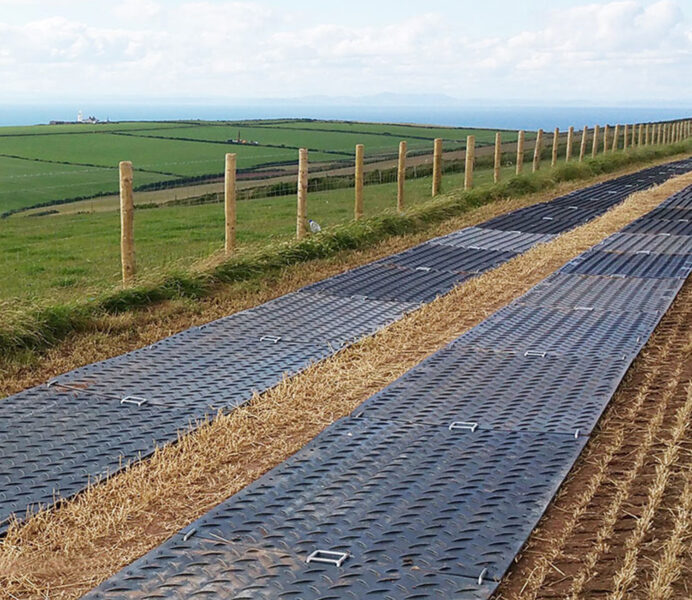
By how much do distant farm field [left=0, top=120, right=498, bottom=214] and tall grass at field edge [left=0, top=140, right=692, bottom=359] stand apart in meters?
8.89

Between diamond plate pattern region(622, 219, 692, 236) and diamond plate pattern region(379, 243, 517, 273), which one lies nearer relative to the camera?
diamond plate pattern region(379, 243, 517, 273)

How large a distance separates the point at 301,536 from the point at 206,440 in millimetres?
1314

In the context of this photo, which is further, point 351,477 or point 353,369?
point 353,369

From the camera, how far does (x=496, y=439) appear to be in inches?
223

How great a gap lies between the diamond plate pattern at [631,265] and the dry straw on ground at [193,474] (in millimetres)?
3079

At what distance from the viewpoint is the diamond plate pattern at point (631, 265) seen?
36.2ft

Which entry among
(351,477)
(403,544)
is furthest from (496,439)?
(403,544)

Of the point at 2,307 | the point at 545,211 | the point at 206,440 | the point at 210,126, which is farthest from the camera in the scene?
the point at 210,126

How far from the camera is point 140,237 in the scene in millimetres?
17016

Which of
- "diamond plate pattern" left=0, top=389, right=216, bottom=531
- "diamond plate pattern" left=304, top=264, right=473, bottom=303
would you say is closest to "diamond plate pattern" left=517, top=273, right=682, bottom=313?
"diamond plate pattern" left=304, top=264, right=473, bottom=303

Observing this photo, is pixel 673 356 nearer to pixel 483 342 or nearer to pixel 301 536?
pixel 483 342

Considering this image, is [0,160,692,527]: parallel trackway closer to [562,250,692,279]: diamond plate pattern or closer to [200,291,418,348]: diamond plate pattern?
[200,291,418,348]: diamond plate pattern

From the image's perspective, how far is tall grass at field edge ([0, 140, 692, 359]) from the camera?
25.2 feet

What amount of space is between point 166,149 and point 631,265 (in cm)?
3393
